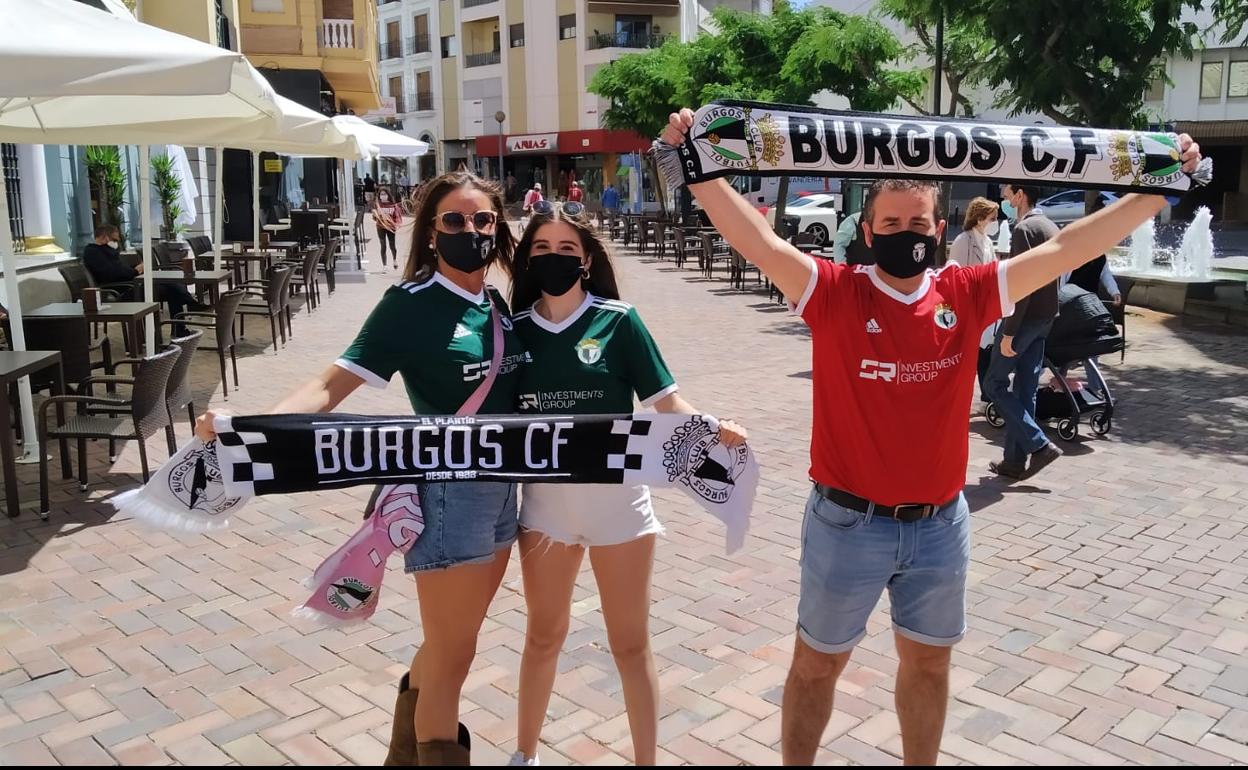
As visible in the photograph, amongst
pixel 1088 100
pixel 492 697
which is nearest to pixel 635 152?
pixel 1088 100

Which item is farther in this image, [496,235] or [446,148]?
[446,148]

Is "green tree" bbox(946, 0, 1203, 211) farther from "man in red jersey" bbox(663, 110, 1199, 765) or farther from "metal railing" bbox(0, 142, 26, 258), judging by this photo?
"metal railing" bbox(0, 142, 26, 258)

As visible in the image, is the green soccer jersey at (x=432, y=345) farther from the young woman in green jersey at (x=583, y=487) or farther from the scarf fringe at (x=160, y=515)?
the scarf fringe at (x=160, y=515)

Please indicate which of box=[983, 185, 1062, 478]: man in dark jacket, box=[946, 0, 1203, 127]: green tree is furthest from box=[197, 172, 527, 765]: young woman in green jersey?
box=[946, 0, 1203, 127]: green tree

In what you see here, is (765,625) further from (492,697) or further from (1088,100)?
(1088,100)

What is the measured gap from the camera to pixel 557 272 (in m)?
3.04

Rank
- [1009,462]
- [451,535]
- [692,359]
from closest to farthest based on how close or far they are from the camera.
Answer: [451,535], [1009,462], [692,359]

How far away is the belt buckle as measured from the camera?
2.84m

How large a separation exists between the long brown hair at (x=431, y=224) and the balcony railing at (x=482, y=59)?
54029 millimetres

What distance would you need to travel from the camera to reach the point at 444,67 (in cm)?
5759

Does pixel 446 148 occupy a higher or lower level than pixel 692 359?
higher

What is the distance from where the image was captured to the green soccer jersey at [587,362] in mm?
3027

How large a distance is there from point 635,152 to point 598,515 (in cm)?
4623

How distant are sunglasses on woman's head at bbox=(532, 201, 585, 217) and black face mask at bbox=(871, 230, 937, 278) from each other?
0.91 m
